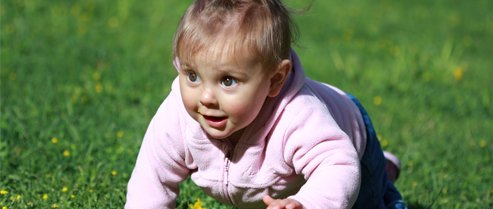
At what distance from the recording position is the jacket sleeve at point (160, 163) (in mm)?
3188

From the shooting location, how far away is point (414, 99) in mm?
6352

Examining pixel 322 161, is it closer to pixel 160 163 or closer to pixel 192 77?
pixel 192 77

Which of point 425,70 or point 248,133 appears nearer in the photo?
point 248,133

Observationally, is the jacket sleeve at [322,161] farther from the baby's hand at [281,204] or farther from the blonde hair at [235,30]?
the blonde hair at [235,30]

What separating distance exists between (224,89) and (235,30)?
8.4 inches

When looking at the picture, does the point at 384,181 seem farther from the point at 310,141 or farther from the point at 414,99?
the point at 414,99

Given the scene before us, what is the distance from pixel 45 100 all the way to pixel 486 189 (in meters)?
2.83

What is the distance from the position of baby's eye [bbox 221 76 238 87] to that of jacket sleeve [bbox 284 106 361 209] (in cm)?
29

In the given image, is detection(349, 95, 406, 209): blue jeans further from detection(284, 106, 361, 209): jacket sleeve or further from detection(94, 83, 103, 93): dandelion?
detection(94, 83, 103, 93): dandelion

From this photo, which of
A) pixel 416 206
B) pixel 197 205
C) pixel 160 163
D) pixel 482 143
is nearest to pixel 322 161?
pixel 160 163

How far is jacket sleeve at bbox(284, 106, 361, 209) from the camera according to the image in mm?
2828

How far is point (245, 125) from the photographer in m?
2.97

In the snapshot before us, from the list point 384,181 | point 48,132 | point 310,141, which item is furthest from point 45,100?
point 310,141

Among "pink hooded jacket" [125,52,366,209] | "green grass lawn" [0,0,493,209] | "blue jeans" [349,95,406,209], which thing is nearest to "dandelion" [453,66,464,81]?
"green grass lawn" [0,0,493,209]
